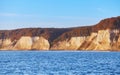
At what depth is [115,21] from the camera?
178 metres

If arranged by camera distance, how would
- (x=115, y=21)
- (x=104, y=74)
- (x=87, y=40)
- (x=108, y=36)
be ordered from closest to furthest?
(x=104, y=74) < (x=108, y=36) < (x=115, y=21) < (x=87, y=40)

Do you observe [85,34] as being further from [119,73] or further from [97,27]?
[119,73]

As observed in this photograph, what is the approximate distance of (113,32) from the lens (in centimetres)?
16875

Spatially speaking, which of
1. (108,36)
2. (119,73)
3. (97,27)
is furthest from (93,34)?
(119,73)

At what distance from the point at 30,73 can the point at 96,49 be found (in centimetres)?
13080

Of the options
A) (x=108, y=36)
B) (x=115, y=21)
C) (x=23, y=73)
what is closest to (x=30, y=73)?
(x=23, y=73)

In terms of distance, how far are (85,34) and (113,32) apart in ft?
90.9

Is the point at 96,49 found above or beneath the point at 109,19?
beneath

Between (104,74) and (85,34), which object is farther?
(85,34)

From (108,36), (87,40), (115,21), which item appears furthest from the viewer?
(87,40)

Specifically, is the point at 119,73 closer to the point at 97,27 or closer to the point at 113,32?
the point at 113,32

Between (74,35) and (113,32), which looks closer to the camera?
(113,32)

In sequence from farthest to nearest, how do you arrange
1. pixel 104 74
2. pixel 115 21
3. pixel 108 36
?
pixel 115 21, pixel 108 36, pixel 104 74

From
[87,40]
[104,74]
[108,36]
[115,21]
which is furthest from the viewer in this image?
[87,40]
